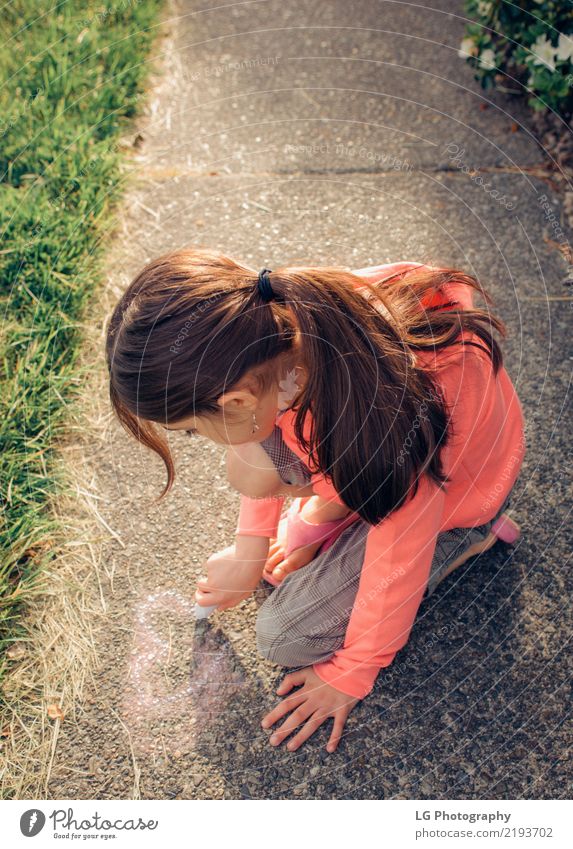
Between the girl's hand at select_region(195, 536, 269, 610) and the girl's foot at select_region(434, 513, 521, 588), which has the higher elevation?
the girl's foot at select_region(434, 513, 521, 588)

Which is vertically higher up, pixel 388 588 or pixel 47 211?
pixel 388 588

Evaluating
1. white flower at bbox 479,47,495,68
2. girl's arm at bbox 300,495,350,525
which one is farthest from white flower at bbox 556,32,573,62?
girl's arm at bbox 300,495,350,525

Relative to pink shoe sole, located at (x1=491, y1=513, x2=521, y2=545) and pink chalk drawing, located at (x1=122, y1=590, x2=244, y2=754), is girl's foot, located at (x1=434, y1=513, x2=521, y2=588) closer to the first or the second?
pink shoe sole, located at (x1=491, y1=513, x2=521, y2=545)

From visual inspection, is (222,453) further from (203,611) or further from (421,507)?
(421,507)

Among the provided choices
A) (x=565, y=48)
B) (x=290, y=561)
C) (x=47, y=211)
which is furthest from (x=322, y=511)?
(x=565, y=48)

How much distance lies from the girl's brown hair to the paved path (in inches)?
16.1

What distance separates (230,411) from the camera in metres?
1.21

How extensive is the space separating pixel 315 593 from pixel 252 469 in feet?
0.92

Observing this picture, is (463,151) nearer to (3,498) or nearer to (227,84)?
(227,84)

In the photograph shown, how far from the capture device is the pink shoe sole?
1.57 m

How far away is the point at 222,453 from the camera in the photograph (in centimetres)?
182

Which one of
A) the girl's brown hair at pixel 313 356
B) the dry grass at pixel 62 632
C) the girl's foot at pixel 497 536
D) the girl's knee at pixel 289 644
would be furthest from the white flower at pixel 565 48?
the girl's knee at pixel 289 644

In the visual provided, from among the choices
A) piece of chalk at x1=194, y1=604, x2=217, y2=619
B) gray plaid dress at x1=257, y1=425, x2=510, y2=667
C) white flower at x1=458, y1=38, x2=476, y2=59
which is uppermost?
white flower at x1=458, y1=38, x2=476, y2=59

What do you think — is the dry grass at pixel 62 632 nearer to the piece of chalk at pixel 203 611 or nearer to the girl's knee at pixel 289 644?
the piece of chalk at pixel 203 611
